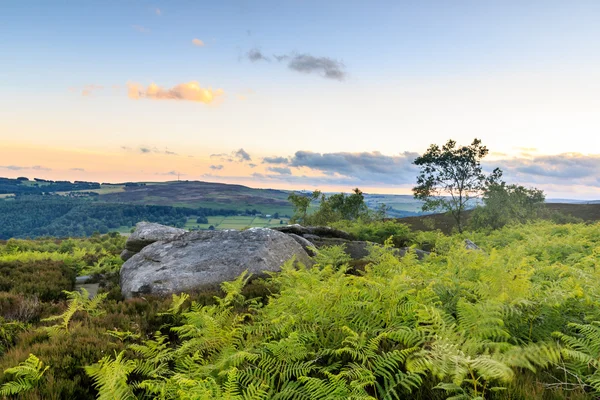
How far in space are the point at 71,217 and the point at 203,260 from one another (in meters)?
146

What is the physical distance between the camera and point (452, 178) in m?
38.8

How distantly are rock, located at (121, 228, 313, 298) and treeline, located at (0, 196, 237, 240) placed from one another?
349 ft

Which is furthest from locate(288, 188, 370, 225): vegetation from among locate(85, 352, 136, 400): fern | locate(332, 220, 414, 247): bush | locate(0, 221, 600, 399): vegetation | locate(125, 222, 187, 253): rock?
locate(85, 352, 136, 400): fern

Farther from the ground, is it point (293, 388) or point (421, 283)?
point (421, 283)

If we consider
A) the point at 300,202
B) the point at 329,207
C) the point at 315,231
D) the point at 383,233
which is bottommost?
the point at 383,233

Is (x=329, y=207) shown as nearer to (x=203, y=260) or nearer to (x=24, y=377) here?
(x=203, y=260)

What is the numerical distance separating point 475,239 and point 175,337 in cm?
2033

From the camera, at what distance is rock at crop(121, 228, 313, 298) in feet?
33.7

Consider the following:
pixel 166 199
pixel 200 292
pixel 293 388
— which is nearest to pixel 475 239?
pixel 200 292

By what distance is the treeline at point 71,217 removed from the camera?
114 metres

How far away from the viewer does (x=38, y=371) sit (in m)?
4.37

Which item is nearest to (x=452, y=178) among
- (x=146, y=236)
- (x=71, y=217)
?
(x=146, y=236)

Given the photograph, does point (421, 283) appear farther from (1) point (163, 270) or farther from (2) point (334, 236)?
(2) point (334, 236)

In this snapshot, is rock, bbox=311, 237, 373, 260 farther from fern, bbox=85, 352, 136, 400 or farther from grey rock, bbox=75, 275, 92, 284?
fern, bbox=85, 352, 136, 400
